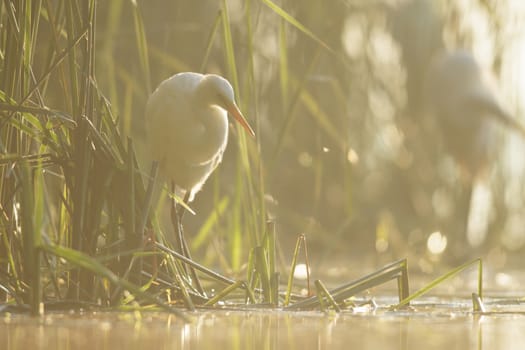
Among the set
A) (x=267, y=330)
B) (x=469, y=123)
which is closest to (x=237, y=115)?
(x=267, y=330)

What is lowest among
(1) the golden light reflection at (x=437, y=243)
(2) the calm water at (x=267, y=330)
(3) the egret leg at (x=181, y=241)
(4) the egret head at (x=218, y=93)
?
(2) the calm water at (x=267, y=330)

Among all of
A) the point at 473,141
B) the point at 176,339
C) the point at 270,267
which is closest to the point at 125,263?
the point at 270,267

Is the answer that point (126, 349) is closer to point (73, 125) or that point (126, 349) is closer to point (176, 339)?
point (176, 339)

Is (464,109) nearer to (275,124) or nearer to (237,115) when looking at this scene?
(275,124)

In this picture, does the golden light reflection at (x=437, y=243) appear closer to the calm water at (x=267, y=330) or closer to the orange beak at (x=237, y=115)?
the orange beak at (x=237, y=115)

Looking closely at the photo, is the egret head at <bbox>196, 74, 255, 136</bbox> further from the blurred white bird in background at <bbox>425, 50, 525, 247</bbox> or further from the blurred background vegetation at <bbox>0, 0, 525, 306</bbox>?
the blurred white bird in background at <bbox>425, 50, 525, 247</bbox>

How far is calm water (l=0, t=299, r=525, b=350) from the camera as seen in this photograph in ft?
5.87

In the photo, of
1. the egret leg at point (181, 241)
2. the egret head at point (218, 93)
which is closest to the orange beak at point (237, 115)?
the egret head at point (218, 93)

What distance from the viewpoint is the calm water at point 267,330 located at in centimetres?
179

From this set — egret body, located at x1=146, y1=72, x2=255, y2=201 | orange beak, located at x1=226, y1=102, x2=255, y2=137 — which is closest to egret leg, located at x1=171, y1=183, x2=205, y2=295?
egret body, located at x1=146, y1=72, x2=255, y2=201

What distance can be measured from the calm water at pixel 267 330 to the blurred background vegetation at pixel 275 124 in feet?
0.64

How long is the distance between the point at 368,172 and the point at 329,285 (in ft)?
10.4

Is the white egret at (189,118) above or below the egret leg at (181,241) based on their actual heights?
above

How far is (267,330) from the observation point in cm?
203
